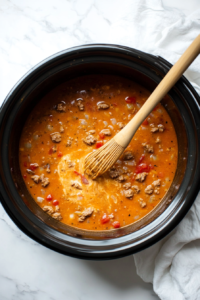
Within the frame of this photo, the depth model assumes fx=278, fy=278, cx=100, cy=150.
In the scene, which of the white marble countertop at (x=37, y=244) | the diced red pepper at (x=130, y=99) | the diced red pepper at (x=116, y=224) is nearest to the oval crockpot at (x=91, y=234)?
the diced red pepper at (x=116, y=224)

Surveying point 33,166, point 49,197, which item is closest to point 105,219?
point 49,197

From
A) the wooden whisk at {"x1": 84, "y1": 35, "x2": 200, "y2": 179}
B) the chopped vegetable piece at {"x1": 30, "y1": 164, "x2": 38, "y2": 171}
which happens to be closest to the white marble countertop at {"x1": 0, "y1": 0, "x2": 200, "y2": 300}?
the chopped vegetable piece at {"x1": 30, "y1": 164, "x2": 38, "y2": 171}

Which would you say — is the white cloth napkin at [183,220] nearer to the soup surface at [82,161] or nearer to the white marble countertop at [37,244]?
the white marble countertop at [37,244]

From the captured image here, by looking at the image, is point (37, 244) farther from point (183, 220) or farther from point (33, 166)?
point (183, 220)

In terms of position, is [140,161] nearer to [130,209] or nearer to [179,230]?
[130,209]

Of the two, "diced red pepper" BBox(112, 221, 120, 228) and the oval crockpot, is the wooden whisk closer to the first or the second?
the oval crockpot

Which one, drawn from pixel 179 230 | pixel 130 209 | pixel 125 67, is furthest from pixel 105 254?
pixel 125 67
